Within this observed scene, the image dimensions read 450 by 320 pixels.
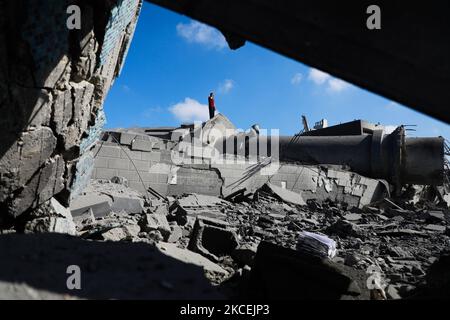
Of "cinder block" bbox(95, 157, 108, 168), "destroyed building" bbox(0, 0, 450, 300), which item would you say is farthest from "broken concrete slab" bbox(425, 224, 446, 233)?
"cinder block" bbox(95, 157, 108, 168)

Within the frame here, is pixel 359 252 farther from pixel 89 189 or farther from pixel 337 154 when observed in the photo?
pixel 337 154

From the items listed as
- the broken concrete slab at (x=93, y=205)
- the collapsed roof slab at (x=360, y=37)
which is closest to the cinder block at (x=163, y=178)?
the broken concrete slab at (x=93, y=205)

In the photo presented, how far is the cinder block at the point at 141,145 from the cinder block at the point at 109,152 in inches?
14.8

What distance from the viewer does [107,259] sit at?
179 cm

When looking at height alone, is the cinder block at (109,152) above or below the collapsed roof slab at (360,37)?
below

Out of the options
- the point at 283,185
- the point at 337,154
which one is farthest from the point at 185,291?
the point at 337,154

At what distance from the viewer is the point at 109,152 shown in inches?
264

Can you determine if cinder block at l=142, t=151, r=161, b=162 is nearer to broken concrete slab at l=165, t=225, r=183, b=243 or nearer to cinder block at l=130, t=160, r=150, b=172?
cinder block at l=130, t=160, r=150, b=172

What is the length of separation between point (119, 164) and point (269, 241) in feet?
13.2

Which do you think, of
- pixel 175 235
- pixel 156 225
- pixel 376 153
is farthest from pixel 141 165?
pixel 376 153

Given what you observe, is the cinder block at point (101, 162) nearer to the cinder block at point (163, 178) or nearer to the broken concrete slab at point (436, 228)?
the cinder block at point (163, 178)

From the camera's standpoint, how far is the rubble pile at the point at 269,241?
223 cm

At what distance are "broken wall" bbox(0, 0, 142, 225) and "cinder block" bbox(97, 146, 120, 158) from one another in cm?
340
